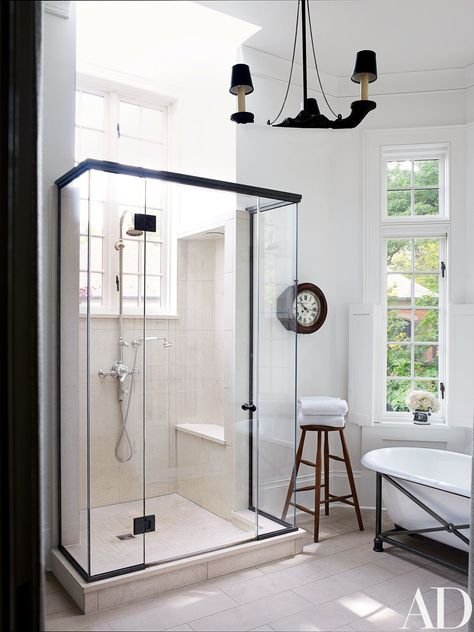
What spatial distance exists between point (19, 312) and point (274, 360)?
75.7 inches

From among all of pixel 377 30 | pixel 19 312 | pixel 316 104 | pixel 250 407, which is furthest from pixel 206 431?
pixel 377 30

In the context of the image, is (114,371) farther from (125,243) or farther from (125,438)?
(125,243)

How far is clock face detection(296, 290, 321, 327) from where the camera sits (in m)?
3.34

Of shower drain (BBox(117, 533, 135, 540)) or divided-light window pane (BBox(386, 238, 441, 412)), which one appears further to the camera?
divided-light window pane (BBox(386, 238, 441, 412))

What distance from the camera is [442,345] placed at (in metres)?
3.41

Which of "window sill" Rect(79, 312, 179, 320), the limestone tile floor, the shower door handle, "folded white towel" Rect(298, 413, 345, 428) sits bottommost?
the limestone tile floor

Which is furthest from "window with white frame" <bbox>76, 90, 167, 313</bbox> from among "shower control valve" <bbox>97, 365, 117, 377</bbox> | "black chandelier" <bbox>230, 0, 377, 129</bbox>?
"black chandelier" <bbox>230, 0, 377, 129</bbox>

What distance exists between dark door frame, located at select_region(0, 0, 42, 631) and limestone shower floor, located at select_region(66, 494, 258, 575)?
1.18m

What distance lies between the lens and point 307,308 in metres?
3.36

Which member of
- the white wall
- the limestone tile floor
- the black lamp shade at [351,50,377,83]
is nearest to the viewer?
the black lamp shade at [351,50,377,83]

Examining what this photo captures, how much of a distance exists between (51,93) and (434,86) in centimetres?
232

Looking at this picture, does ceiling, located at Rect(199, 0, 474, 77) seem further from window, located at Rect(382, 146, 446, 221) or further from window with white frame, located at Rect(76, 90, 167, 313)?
window with white frame, located at Rect(76, 90, 167, 313)

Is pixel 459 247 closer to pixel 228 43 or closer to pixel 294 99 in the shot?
pixel 294 99

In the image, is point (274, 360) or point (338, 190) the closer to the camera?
point (274, 360)
